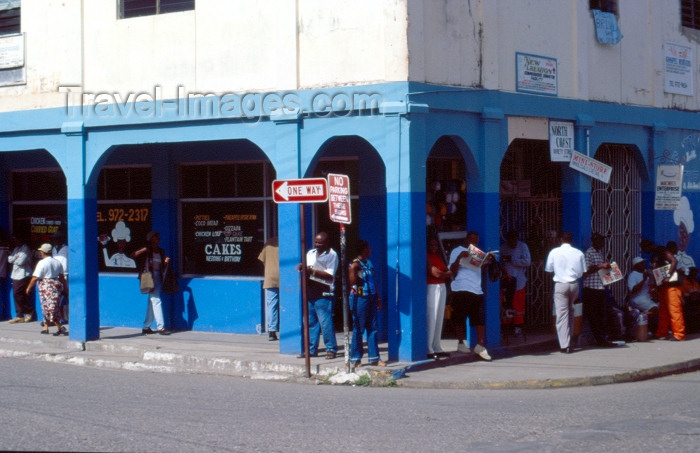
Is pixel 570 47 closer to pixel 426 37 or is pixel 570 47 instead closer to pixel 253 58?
pixel 426 37

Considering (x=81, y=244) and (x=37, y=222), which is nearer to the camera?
(x=81, y=244)

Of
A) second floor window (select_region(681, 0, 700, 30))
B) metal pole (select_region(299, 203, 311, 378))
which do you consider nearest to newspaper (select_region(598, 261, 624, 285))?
metal pole (select_region(299, 203, 311, 378))

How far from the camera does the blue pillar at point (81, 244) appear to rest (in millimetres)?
14945

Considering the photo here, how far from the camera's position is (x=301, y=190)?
11.9 meters

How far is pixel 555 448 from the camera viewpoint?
7887 mm

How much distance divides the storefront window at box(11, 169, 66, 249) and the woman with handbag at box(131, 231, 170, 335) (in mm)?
2913

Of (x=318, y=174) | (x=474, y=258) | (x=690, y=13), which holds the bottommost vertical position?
(x=474, y=258)

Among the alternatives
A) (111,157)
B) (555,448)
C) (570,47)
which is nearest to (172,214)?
(111,157)

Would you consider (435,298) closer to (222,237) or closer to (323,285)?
(323,285)

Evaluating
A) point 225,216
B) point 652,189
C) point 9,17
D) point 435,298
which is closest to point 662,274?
point 652,189

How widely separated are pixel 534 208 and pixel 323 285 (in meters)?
5.21

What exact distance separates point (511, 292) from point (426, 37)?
4792 mm

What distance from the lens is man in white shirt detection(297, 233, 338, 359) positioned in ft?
42.5

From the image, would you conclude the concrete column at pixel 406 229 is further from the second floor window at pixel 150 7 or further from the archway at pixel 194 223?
the second floor window at pixel 150 7
